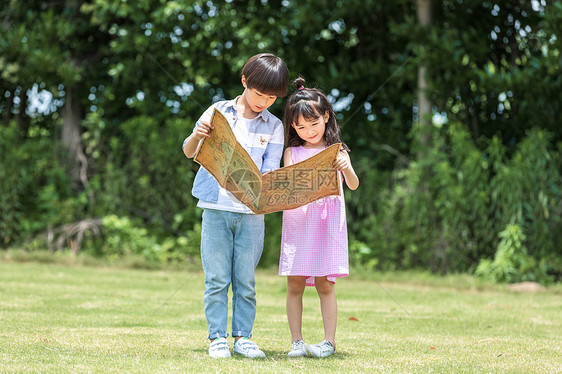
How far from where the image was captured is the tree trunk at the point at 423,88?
965cm

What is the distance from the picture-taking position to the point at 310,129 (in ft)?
12.8

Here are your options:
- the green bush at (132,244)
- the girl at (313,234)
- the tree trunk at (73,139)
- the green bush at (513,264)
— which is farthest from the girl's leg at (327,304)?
the tree trunk at (73,139)

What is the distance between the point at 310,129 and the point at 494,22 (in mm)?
7121

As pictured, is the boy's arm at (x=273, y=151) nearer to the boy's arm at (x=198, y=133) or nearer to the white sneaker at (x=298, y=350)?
the boy's arm at (x=198, y=133)

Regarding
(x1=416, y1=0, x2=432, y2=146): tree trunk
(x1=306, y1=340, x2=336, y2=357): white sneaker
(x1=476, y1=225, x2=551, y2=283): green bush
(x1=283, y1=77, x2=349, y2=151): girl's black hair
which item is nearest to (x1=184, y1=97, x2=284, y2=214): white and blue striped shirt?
(x1=283, y1=77, x2=349, y2=151): girl's black hair

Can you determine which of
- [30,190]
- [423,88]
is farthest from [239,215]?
[30,190]

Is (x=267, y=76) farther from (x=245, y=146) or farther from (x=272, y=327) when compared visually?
(x=272, y=327)

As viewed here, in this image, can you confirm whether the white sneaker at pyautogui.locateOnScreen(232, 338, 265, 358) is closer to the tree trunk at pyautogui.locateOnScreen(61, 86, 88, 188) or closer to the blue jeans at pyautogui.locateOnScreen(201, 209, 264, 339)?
the blue jeans at pyautogui.locateOnScreen(201, 209, 264, 339)

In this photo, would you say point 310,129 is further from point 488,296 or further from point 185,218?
point 185,218

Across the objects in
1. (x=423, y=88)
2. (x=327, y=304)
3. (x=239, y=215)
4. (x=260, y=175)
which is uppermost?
(x=423, y=88)

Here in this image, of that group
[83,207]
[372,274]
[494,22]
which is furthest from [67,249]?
[494,22]

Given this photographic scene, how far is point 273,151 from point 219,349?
3.38 ft

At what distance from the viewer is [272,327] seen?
196 inches

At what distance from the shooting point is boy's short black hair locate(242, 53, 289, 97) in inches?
144
